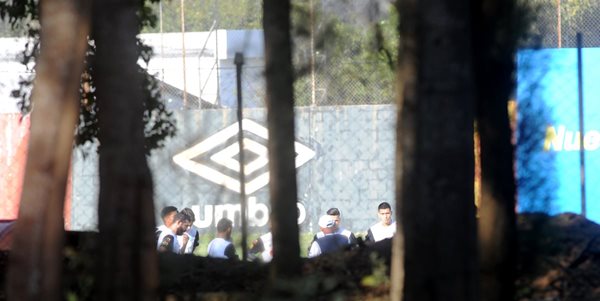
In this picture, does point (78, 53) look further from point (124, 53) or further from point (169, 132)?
point (169, 132)

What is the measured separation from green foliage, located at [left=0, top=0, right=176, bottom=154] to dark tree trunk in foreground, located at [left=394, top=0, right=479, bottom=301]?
4713 mm

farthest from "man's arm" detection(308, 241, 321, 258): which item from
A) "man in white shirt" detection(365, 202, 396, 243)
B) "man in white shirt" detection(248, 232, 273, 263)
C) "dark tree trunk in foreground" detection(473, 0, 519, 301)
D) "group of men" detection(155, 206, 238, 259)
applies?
"dark tree trunk in foreground" detection(473, 0, 519, 301)

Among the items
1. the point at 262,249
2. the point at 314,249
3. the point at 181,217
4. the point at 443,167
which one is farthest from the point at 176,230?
the point at 443,167

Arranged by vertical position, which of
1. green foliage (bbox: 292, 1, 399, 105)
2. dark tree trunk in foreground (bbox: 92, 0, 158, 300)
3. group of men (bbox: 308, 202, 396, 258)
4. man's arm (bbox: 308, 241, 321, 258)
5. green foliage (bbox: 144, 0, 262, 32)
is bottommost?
man's arm (bbox: 308, 241, 321, 258)

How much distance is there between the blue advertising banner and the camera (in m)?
11.9

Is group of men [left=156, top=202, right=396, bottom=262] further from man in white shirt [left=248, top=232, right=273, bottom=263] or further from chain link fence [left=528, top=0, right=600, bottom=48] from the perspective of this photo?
chain link fence [left=528, top=0, right=600, bottom=48]

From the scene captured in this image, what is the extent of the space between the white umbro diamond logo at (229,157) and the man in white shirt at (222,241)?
1894 millimetres

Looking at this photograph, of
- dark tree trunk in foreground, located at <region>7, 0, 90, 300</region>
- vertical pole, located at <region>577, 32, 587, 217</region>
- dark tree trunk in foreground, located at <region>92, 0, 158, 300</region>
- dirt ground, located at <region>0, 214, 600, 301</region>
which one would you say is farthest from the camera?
vertical pole, located at <region>577, 32, 587, 217</region>

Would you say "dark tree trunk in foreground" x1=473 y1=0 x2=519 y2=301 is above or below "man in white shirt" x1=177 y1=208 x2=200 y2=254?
above

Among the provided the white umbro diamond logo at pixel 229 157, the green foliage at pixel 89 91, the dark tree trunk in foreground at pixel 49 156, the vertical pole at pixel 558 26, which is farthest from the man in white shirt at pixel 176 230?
the dark tree trunk in foreground at pixel 49 156

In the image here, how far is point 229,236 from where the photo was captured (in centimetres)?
1410

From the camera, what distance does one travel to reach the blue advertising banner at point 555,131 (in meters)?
11.9

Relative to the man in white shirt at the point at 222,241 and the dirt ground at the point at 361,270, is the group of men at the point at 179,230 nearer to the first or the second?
the man in white shirt at the point at 222,241

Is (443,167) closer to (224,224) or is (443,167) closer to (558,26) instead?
(224,224)
